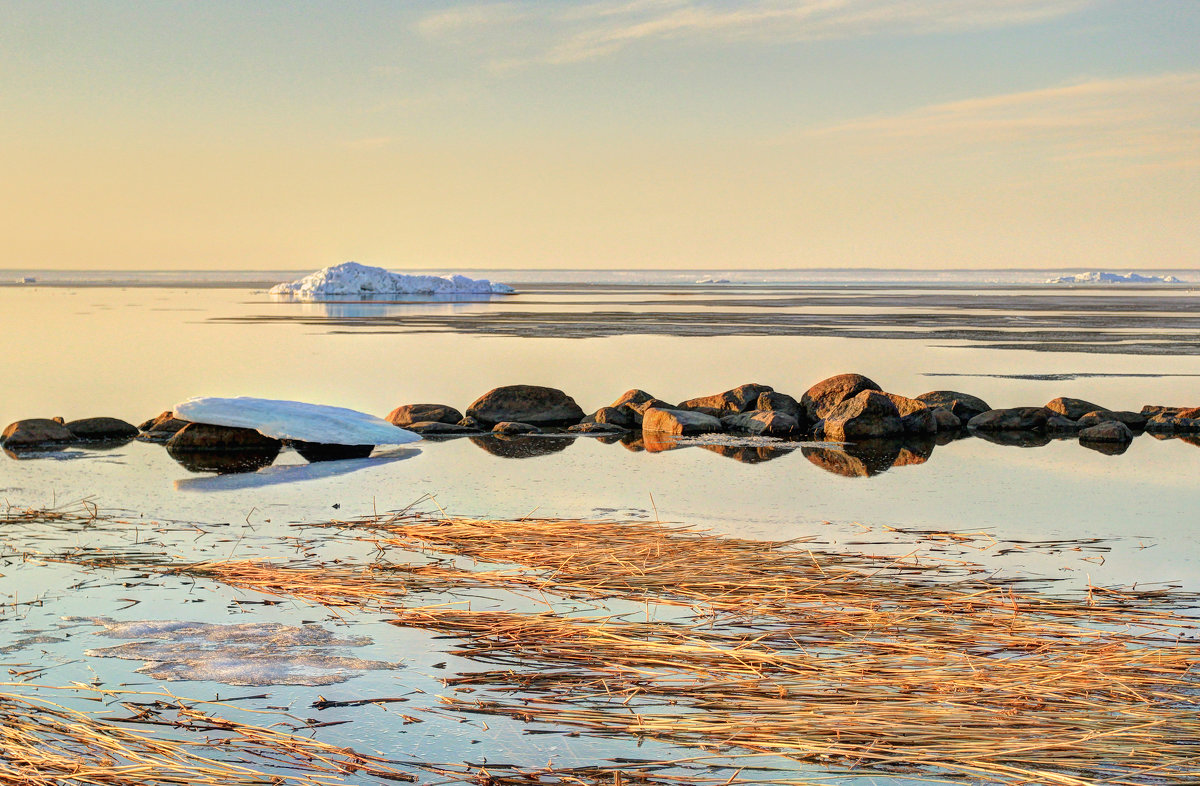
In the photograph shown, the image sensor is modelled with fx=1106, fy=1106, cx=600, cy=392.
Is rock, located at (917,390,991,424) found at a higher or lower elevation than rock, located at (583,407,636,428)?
higher

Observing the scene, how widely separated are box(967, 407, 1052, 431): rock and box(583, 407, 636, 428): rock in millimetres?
5082

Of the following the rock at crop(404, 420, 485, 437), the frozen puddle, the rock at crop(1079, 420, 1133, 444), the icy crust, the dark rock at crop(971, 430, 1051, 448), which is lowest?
the frozen puddle

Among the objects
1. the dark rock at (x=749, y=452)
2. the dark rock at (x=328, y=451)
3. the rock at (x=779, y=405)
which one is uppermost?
the rock at (x=779, y=405)

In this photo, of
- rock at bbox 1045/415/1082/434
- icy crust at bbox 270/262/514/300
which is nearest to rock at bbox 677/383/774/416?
rock at bbox 1045/415/1082/434

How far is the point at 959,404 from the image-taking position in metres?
17.0

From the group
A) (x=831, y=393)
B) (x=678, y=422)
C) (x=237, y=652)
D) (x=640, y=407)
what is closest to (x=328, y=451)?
(x=678, y=422)

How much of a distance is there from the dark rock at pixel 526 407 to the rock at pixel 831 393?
3.58 meters

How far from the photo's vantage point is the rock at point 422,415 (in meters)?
16.4

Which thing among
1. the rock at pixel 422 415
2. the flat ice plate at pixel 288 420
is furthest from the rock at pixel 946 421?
the flat ice plate at pixel 288 420

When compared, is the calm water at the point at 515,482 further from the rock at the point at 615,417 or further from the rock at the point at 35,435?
the rock at the point at 615,417

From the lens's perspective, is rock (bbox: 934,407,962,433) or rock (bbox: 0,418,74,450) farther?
rock (bbox: 934,407,962,433)

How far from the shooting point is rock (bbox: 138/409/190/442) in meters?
15.1

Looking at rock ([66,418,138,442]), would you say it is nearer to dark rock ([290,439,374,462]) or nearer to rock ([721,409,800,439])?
dark rock ([290,439,374,462])

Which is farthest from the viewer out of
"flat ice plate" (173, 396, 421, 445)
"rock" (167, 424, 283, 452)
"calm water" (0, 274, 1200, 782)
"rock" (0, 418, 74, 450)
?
"rock" (0, 418, 74, 450)
